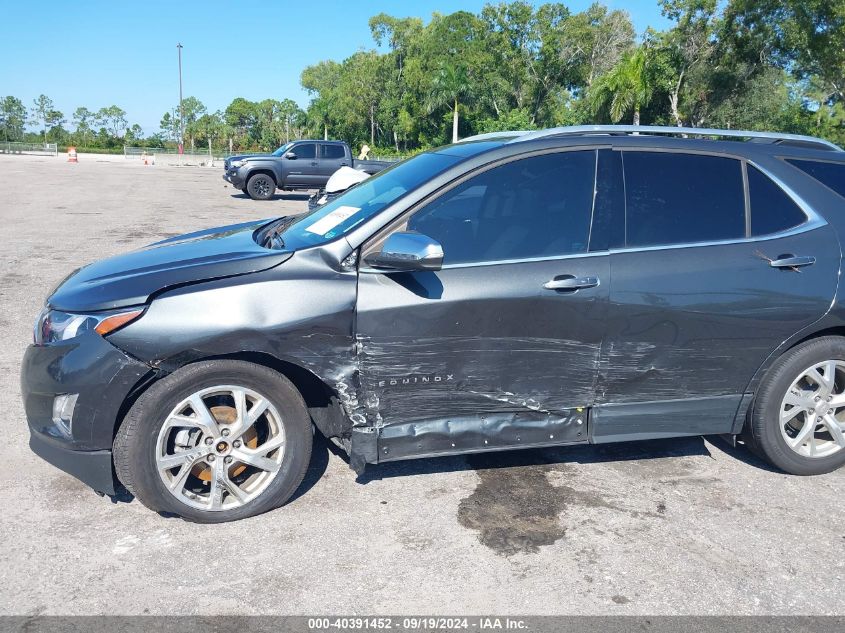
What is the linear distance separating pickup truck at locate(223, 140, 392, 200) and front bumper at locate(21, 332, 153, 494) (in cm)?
1864

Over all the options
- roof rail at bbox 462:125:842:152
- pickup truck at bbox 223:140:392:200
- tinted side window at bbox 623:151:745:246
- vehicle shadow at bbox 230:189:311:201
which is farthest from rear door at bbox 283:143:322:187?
tinted side window at bbox 623:151:745:246

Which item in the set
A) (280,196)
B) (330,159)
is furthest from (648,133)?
(280,196)

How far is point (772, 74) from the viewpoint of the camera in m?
41.2

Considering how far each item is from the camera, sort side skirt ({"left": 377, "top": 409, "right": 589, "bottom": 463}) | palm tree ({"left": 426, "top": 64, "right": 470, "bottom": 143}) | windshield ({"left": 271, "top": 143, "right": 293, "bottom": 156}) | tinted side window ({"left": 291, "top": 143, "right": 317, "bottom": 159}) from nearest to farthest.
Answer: side skirt ({"left": 377, "top": 409, "right": 589, "bottom": 463}) < windshield ({"left": 271, "top": 143, "right": 293, "bottom": 156}) < tinted side window ({"left": 291, "top": 143, "right": 317, "bottom": 159}) < palm tree ({"left": 426, "top": 64, "right": 470, "bottom": 143})

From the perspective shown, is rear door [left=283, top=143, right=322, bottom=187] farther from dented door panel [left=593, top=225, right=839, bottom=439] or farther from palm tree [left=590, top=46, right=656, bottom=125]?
palm tree [left=590, top=46, right=656, bottom=125]

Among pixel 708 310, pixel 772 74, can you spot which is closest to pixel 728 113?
pixel 772 74

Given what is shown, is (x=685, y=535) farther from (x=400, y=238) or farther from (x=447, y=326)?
(x=400, y=238)

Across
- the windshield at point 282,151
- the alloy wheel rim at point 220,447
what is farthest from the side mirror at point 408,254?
the windshield at point 282,151

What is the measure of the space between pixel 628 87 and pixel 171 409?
44.9 metres

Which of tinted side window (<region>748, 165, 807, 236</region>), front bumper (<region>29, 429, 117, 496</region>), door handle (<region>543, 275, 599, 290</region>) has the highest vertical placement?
tinted side window (<region>748, 165, 807, 236</region>)

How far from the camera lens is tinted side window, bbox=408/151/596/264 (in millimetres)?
3562

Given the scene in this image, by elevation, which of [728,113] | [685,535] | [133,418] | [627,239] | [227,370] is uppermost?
[728,113]

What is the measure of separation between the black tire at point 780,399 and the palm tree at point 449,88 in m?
57.0

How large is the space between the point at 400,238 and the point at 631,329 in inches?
51.0
